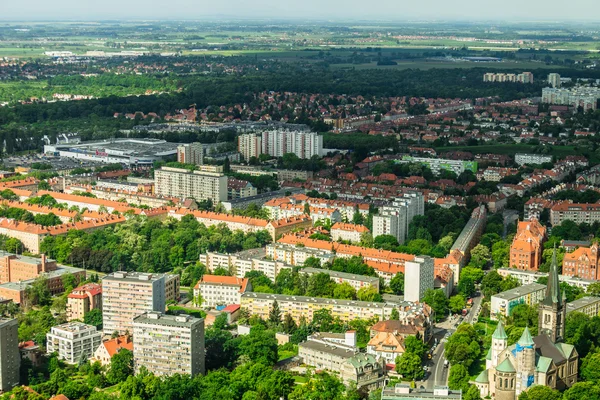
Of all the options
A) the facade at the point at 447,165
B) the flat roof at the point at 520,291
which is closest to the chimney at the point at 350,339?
the flat roof at the point at 520,291

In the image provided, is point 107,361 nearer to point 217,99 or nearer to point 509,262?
point 509,262

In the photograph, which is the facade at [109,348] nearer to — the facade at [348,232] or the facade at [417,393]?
the facade at [417,393]

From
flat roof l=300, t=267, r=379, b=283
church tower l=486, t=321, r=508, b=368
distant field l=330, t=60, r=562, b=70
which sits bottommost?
flat roof l=300, t=267, r=379, b=283

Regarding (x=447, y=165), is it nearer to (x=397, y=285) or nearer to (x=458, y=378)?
(x=397, y=285)

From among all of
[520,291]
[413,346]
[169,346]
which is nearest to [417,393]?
[413,346]

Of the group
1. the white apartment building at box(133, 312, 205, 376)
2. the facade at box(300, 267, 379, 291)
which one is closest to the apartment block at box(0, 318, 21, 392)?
the white apartment building at box(133, 312, 205, 376)

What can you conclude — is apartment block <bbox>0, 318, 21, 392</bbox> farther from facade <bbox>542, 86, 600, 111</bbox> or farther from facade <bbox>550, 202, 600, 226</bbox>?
facade <bbox>542, 86, 600, 111</bbox>
